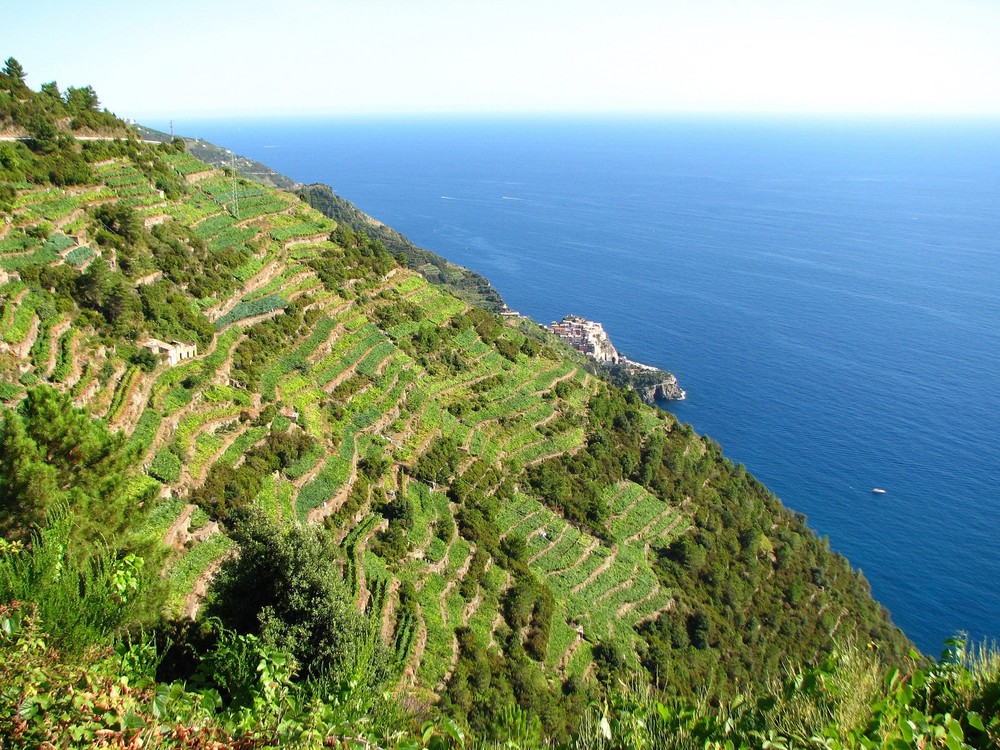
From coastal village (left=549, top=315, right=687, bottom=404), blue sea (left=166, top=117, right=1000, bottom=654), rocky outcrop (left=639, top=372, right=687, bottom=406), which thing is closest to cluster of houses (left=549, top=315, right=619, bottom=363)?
coastal village (left=549, top=315, right=687, bottom=404)

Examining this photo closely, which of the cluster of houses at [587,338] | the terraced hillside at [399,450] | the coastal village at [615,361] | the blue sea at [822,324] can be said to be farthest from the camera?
the cluster of houses at [587,338]

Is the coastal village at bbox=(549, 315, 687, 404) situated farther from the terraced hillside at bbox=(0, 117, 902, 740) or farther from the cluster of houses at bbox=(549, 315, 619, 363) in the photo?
the terraced hillside at bbox=(0, 117, 902, 740)

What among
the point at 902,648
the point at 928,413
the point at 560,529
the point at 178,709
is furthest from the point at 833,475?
the point at 178,709

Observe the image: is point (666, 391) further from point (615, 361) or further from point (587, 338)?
point (587, 338)

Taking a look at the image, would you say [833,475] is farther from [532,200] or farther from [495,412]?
[532,200]

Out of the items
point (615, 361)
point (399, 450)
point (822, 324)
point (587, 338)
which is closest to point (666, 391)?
point (615, 361)

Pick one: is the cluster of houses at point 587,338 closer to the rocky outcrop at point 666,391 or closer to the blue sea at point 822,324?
the blue sea at point 822,324

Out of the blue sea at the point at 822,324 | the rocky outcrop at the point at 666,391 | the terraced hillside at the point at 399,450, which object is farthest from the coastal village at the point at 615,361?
the terraced hillside at the point at 399,450
